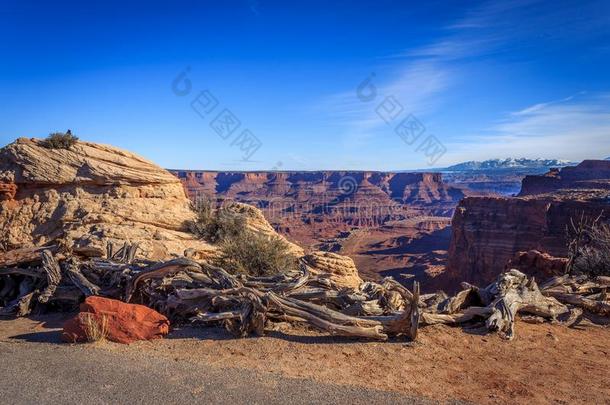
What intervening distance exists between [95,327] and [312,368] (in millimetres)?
3005

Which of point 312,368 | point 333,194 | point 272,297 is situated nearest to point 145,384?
point 312,368

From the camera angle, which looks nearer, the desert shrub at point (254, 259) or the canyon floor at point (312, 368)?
the canyon floor at point (312, 368)

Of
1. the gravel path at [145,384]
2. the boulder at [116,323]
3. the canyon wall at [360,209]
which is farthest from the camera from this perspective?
the canyon wall at [360,209]

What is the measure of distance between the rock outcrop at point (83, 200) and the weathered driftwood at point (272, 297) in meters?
1.34

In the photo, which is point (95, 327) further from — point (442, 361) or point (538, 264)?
point (538, 264)

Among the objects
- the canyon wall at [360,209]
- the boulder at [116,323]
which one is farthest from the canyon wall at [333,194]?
the boulder at [116,323]

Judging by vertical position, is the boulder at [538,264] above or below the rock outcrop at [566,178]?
below

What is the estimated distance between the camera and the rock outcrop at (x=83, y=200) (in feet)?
31.7

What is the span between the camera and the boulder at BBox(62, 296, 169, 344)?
5617 millimetres

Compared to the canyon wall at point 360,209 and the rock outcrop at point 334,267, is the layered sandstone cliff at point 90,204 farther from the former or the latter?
the canyon wall at point 360,209

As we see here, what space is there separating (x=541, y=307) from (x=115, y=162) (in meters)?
10.4

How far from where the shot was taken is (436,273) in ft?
131

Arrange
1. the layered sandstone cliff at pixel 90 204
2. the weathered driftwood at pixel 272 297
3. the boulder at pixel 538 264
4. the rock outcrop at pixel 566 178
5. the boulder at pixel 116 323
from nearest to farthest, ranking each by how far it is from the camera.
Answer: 1. the boulder at pixel 116 323
2. the weathered driftwood at pixel 272 297
3. the layered sandstone cliff at pixel 90 204
4. the boulder at pixel 538 264
5. the rock outcrop at pixel 566 178

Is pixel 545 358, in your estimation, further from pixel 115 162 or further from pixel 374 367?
pixel 115 162
